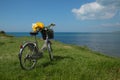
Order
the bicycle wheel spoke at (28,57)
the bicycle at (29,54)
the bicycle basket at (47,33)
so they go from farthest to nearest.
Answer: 1. the bicycle basket at (47,33)
2. the bicycle wheel spoke at (28,57)
3. the bicycle at (29,54)

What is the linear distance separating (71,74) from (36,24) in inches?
117

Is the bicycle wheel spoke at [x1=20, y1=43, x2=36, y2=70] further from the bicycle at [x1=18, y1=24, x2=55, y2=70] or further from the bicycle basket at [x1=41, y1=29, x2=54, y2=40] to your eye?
the bicycle basket at [x1=41, y1=29, x2=54, y2=40]

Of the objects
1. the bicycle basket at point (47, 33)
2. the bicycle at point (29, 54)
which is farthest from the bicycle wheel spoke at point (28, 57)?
the bicycle basket at point (47, 33)

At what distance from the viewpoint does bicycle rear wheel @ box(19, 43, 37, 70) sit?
335 inches

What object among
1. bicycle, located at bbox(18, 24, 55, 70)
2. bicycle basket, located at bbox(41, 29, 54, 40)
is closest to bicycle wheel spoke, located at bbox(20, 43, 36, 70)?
bicycle, located at bbox(18, 24, 55, 70)

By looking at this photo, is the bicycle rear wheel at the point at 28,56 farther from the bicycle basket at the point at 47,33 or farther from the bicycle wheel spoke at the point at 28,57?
the bicycle basket at the point at 47,33

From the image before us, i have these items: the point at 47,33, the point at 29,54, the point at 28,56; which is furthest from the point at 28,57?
the point at 47,33

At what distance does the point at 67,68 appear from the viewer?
855 centimetres

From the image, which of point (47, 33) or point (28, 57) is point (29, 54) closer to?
point (28, 57)

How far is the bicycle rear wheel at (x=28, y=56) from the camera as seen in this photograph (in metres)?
8.51

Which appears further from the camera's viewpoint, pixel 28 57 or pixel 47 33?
pixel 47 33

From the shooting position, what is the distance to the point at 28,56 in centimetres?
877

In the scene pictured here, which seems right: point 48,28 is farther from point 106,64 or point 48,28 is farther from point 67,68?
point 106,64

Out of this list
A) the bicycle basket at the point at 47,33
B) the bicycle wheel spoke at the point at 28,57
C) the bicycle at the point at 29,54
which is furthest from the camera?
the bicycle basket at the point at 47,33
